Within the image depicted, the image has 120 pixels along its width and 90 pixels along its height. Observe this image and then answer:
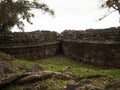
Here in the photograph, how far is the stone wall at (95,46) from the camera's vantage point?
671 inches

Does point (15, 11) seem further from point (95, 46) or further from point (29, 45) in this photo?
point (95, 46)

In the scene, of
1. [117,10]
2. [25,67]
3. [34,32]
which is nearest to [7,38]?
[34,32]

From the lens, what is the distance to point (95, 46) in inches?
724

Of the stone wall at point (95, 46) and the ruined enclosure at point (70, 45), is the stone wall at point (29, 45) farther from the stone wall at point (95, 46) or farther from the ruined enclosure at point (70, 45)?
the stone wall at point (95, 46)

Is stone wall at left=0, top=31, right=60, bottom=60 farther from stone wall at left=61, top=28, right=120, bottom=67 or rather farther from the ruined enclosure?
stone wall at left=61, top=28, right=120, bottom=67

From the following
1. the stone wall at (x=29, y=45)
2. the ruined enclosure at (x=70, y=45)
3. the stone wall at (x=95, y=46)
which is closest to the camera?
the stone wall at (x=95, y=46)

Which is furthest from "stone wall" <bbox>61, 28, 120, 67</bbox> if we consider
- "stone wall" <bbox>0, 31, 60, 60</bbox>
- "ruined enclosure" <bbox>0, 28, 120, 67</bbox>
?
"stone wall" <bbox>0, 31, 60, 60</bbox>

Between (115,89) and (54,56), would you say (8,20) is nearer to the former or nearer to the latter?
(54,56)

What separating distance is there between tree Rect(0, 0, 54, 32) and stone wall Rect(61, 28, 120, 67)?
5101 millimetres

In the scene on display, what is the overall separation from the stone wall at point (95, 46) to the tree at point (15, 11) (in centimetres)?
510

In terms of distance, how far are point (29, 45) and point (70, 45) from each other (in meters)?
2.97

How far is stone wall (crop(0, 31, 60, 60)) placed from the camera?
20625 mm

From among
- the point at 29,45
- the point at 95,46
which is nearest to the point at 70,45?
the point at 29,45

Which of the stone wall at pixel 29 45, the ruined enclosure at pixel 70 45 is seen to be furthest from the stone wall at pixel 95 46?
the stone wall at pixel 29 45
